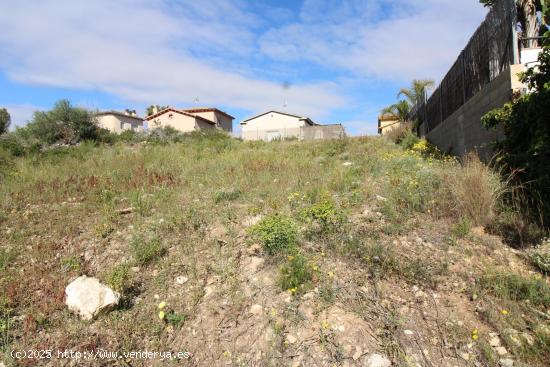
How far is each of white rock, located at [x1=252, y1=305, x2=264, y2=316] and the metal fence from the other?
17.2 feet

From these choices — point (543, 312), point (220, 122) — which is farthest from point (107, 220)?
point (220, 122)

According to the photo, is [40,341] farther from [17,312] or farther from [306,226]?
[306,226]

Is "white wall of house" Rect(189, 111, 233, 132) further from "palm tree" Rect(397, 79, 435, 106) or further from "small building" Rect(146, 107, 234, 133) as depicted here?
"palm tree" Rect(397, 79, 435, 106)

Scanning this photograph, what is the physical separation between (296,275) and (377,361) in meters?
1.07

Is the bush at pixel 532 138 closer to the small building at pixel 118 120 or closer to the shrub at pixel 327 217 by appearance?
the shrub at pixel 327 217

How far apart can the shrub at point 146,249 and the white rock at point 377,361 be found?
2.63 m

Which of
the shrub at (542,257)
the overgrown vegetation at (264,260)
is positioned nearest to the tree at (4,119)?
the overgrown vegetation at (264,260)

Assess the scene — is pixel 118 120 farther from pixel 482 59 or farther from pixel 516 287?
pixel 516 287

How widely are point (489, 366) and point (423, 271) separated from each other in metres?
1.01

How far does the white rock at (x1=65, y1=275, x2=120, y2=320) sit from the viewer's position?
3121 millimetres

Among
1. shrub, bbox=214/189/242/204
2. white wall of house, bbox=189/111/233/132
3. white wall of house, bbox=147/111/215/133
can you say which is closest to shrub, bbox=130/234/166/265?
shrub, bbox=214/189/242/204

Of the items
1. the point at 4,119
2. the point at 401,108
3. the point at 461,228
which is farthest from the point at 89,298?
the point at 4,119

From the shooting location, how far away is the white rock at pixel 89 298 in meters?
3.12

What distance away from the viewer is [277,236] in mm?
3781
